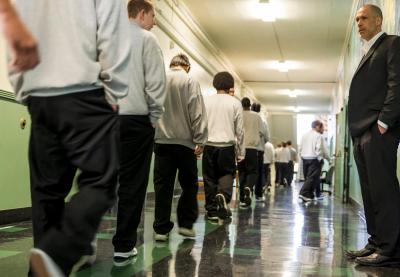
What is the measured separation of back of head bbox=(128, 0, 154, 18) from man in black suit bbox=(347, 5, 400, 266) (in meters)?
1.35

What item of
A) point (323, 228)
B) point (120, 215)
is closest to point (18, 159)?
point (120, 215)

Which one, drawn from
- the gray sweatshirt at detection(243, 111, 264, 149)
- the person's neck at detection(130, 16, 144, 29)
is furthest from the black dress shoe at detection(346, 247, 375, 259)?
the gray sweatshirt at detection(243, 111, 264, 149)

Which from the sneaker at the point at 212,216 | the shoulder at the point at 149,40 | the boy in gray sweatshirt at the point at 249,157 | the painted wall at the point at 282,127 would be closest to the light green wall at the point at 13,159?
the sneaker at the point at 212,216

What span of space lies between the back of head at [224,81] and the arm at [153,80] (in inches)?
87.0

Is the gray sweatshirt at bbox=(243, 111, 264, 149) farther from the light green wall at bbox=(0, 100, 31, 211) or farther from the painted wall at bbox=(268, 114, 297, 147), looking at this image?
the painted wall at bbox=(268, 114, 297, 147)

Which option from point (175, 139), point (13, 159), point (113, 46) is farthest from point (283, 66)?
point (113, 46)

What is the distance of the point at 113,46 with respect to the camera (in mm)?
1652

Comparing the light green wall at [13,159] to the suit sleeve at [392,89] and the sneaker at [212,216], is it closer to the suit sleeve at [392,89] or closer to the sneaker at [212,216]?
the sneaker at [212,216]

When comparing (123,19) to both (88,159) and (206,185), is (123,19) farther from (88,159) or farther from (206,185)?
(206,185)

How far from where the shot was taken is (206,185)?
496cm

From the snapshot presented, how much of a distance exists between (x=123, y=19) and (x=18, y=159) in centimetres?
320

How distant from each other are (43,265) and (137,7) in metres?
1.98

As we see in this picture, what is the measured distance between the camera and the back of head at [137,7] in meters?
2.92

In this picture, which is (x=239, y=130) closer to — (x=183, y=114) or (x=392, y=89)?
(x=183, y=114)
